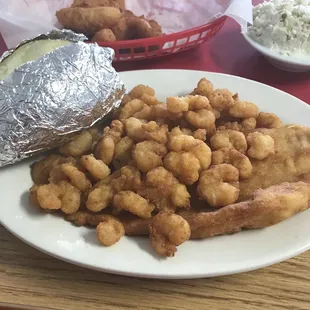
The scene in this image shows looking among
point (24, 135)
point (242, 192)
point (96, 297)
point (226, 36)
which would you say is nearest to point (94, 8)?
point (226, 36)

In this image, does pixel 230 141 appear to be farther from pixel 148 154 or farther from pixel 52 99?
pixel 52 99

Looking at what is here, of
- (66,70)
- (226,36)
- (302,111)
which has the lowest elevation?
(226,36)

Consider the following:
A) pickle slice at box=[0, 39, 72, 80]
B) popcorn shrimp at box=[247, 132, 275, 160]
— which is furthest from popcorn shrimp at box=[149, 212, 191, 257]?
pickle slice at box=[0, 39, 72, 80]

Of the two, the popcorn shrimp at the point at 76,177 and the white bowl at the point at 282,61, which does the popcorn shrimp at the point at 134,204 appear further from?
the white bowl at the point at 282,61

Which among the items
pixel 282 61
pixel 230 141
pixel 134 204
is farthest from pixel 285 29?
pixel 134 204

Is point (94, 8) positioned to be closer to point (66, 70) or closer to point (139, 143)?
point (66, 70)
